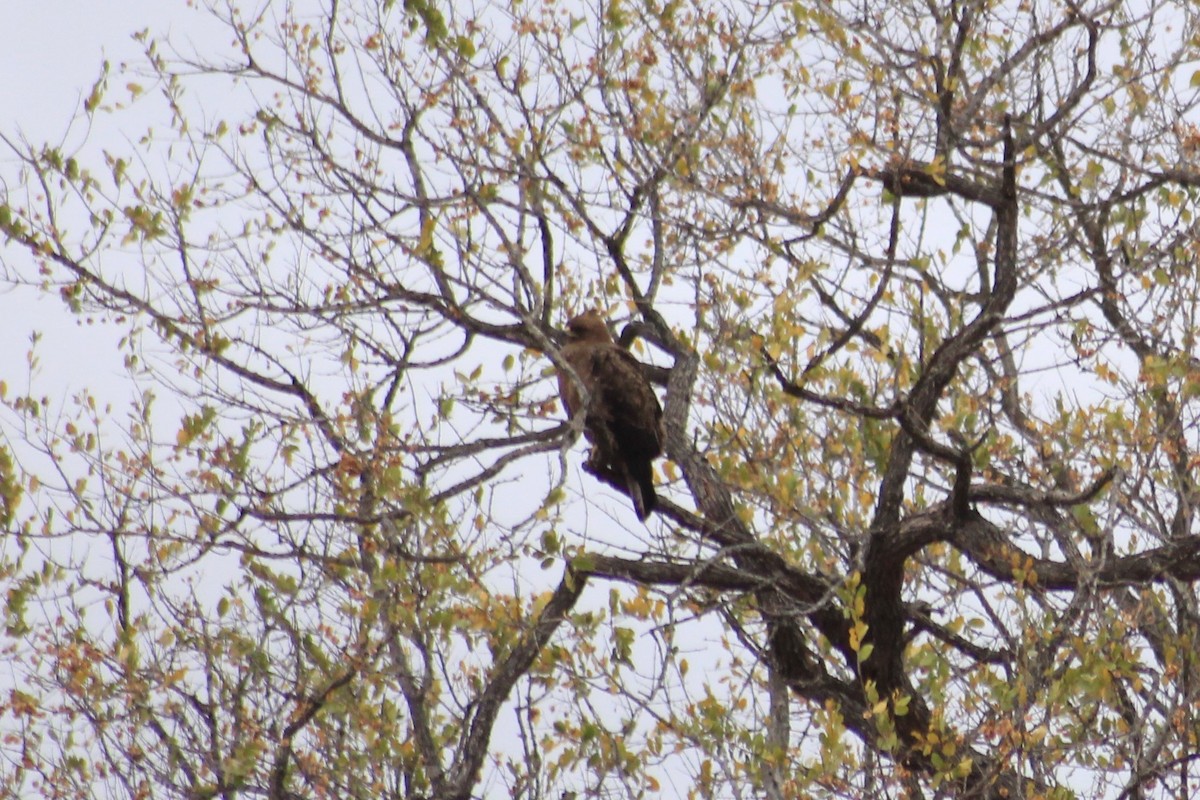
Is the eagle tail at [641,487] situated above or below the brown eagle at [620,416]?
below

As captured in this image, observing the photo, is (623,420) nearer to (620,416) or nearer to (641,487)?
(620,416)

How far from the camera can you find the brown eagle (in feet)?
18.9

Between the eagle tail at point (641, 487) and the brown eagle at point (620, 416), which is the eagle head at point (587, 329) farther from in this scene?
the eagle tail at point (641, 487)

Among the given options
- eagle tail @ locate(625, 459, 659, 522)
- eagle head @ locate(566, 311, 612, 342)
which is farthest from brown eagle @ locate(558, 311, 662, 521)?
eagle head @ locate(566, 311, 612, 342)

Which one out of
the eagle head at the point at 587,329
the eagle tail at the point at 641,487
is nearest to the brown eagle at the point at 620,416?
the eagle tail at the point at 641,487

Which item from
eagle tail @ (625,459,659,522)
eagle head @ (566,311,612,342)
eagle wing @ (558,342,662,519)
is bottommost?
eagle tail @ (625,459,659,522)

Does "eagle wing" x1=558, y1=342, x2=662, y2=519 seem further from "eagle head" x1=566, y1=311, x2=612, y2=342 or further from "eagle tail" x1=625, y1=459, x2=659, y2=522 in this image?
"eagle head" x1=566, y1=311, x2=612, y2=342

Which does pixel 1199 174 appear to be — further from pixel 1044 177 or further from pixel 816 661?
pixel 816 661

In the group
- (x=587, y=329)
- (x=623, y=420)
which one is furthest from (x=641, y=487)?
(x=587, y=329)

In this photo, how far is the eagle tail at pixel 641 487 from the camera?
5.70m

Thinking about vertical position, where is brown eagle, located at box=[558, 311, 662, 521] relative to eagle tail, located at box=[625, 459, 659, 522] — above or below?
above

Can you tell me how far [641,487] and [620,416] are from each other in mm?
327

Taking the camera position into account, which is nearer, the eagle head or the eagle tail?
the eagle tail

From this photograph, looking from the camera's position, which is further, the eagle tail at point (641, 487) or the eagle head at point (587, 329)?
the eagle head at point (587, 329)
